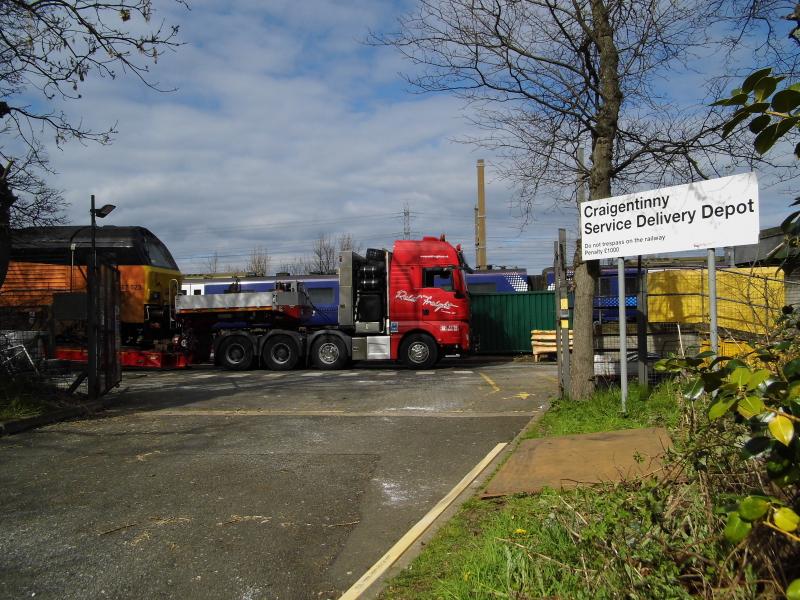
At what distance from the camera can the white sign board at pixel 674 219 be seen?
7.29 metres

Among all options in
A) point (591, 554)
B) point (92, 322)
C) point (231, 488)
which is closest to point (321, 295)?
point (92, 322)

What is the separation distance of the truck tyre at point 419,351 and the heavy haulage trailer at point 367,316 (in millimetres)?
29

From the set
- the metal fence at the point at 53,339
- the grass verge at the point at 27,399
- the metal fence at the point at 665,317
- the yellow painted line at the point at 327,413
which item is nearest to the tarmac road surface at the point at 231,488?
the yellow painted line at the point at 327,413

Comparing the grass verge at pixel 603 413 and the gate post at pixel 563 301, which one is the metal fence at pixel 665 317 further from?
the grass verge at pixel 603 413

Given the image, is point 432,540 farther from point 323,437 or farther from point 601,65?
point 601,65

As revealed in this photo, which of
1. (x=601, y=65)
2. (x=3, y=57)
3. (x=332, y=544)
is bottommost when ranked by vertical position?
(x=332, y=544)

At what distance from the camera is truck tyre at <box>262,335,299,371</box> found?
2017cm

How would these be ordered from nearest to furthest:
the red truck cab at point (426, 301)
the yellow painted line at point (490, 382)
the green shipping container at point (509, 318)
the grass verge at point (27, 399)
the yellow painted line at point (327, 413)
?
the grass verge at point (27, 399), the yellow painted line at point (327, 413), the yellow painted line at point (490, 382), the red truck cab at point (426, 301), the green shipping container at point (509, 318)

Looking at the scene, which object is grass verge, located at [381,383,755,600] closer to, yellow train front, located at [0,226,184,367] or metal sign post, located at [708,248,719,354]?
metal sign post, located at [708,248,719,354]

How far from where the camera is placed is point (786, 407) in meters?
1.82

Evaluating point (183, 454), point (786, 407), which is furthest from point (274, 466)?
point (786, 407)

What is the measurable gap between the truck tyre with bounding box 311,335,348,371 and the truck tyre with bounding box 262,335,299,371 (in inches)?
28.9

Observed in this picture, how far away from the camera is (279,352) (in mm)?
20375

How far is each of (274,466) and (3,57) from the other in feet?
27.7
